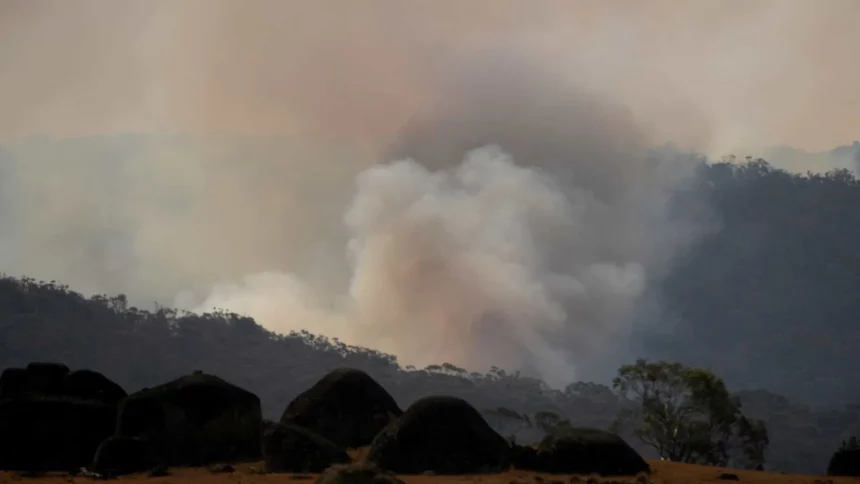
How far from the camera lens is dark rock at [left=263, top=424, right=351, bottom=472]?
25906 mm

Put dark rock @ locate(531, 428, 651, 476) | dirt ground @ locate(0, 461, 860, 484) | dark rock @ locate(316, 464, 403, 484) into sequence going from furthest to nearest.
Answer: dark rock @ locate(531, 428, 651, 476) < dirt ground @ locate(0, 461, 860, 484) < dark rock @ locate(316, 464, 403, 484)

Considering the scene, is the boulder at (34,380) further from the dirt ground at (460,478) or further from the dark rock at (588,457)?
the dark rock at (588,457)

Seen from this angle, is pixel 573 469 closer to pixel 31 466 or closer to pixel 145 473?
pixel 145 473

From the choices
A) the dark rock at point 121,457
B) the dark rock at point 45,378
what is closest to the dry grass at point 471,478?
the dark rock at point 121,457

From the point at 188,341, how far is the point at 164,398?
161951mm

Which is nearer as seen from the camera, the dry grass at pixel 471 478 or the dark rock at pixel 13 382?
the dry grass at pixel 471 478

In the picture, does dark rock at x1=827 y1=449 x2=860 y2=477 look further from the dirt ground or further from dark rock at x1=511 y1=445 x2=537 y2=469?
dark rock at x1=511 y1=445 x2=537 y2=469

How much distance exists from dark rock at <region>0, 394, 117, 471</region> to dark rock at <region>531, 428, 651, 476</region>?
51.1 feet

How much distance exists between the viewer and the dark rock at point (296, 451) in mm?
25906

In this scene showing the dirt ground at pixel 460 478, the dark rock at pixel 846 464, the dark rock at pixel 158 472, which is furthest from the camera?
the dark rock at pixel 846 464

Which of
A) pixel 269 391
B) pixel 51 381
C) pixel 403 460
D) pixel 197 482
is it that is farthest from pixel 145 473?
pixel 269 391

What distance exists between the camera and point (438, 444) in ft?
89.1

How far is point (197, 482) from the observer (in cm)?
2366

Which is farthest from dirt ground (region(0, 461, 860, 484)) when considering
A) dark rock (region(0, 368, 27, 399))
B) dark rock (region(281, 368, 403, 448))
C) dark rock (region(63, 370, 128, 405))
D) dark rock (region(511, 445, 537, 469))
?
dark rock (region(0, 368, 27, 399))
